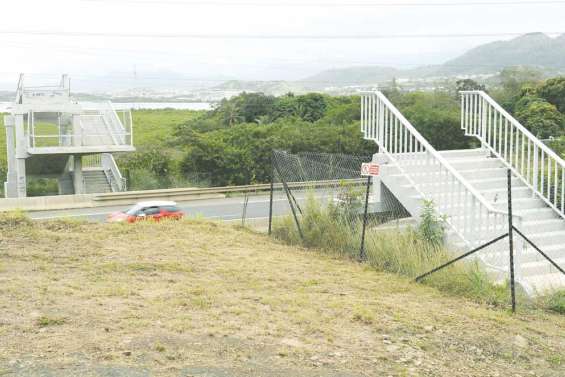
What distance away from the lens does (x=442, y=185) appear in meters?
12.7

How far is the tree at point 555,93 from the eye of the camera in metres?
37.4

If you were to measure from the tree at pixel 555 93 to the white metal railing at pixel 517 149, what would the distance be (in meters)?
24.9

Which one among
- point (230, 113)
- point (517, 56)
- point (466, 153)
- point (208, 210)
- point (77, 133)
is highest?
point (517, 56)

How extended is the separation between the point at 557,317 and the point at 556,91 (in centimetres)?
3178

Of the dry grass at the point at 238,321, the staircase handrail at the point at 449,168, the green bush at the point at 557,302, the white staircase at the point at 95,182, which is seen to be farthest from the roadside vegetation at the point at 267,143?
the dry grass at the point at 238,321

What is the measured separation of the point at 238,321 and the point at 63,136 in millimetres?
26004

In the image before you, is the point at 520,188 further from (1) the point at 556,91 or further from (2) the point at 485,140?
(1) the point at 556,91

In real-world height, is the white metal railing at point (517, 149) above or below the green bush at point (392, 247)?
above

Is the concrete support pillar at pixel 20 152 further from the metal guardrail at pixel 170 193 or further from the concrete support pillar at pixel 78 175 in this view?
the metal guardrail at pixel 170 193

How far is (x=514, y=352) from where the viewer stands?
732 centimetres

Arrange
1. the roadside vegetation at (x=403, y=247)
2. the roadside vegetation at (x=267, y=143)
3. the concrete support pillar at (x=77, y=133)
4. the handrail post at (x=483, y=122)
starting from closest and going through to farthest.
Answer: the roadside vegetation at (x=403, y=247), the handrail post at (x=483, y=122), the roadside vegetation at (x=267, y=143), the concrete support pillar at (x=77, y=133)

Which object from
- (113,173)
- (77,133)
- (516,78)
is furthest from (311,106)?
(77,133)

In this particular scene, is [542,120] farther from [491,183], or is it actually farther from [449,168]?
[449,168]

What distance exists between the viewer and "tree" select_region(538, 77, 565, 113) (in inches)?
1473
